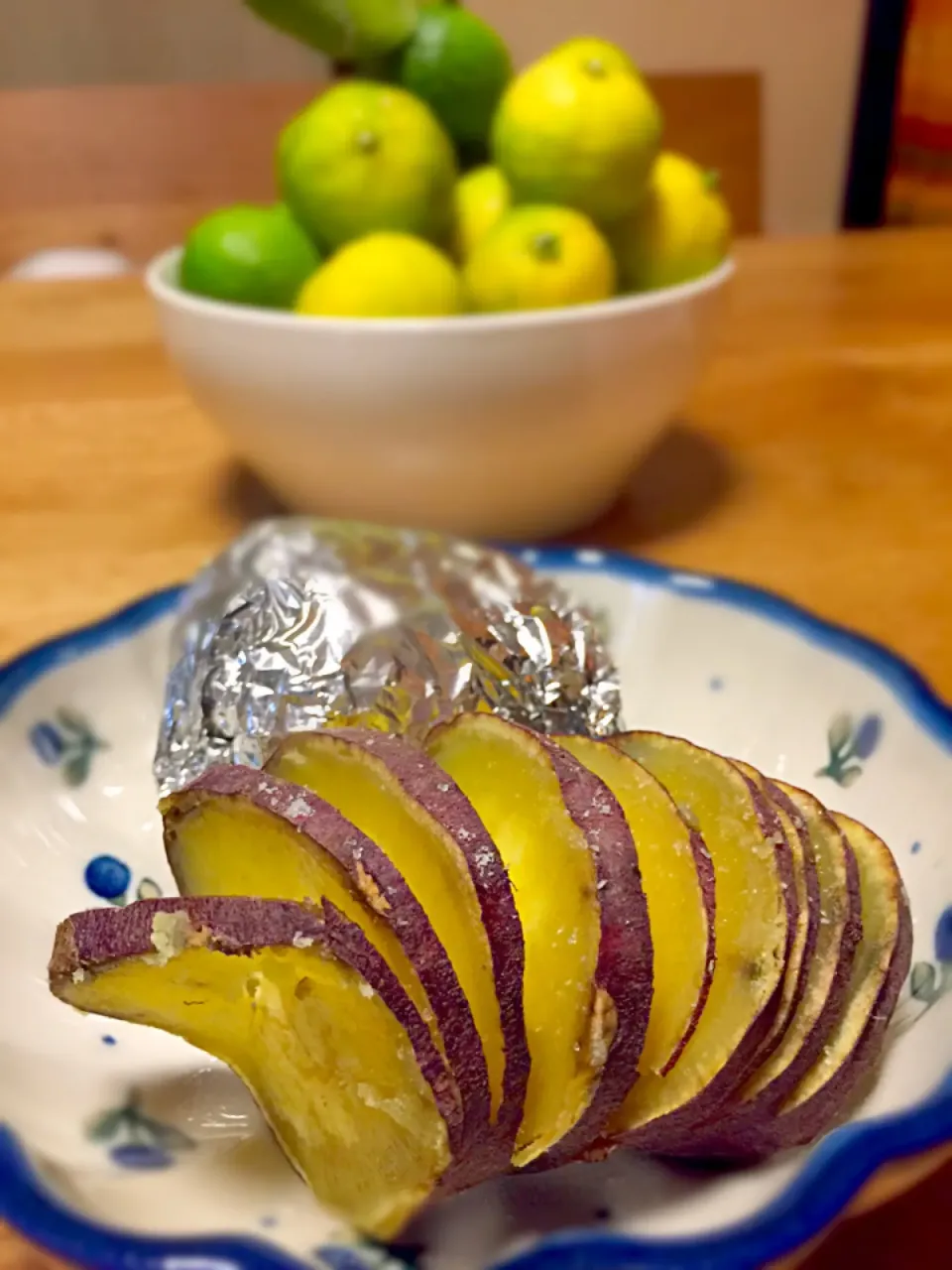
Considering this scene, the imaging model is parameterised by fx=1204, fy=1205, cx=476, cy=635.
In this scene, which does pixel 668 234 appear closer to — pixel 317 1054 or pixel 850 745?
pixel 850 745

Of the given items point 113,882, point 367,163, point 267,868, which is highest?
point 367,163

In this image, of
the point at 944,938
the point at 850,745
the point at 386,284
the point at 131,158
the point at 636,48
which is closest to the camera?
the point at 944,938

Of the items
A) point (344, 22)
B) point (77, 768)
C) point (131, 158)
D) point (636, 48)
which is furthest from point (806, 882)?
point (636, 48)

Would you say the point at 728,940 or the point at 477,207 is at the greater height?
the point at 477,207

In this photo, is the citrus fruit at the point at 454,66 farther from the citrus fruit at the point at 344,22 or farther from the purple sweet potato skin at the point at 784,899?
the purple sweet potato skin at the point at 784,899

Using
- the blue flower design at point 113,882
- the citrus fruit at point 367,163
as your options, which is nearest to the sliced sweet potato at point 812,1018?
the blue flower design at point 113,882

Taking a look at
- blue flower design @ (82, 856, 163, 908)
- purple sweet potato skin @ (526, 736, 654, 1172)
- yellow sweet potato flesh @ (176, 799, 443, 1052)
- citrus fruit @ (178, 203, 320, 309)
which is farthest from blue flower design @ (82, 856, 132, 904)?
citrus fruit @ (178, 203, 320, 309)

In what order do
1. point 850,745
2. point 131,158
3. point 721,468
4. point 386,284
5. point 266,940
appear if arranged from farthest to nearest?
point 131,158, point 721,468, point 386,284, point 850,745, point 266,940

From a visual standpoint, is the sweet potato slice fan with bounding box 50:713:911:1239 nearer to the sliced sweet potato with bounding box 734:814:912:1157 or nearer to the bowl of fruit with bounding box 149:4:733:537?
the sliced sweet potato with bounding box 734:814:912:1157
